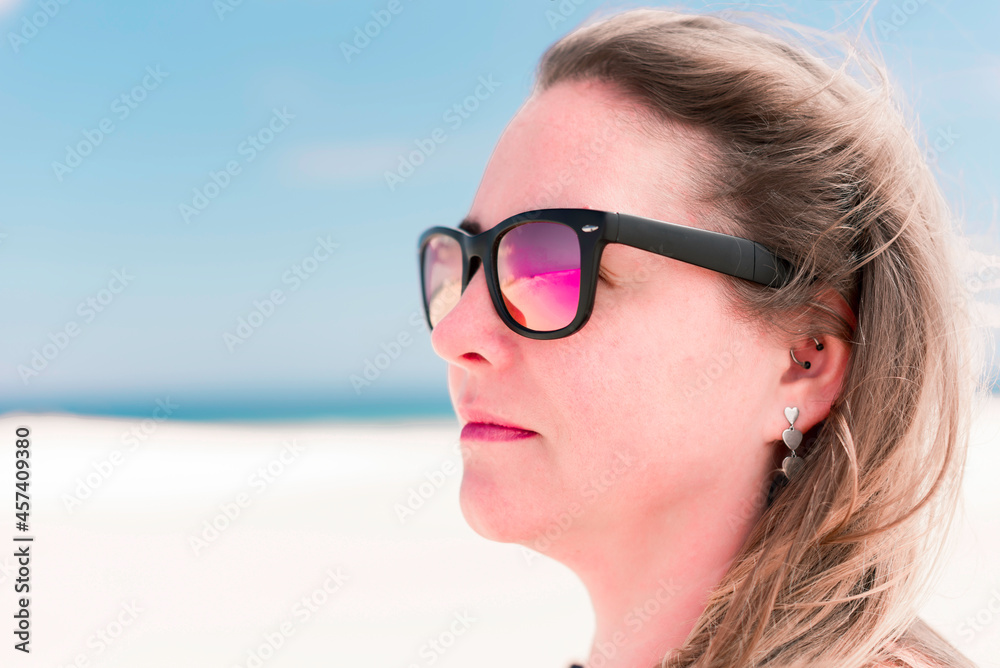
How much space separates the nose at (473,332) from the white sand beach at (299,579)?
1053mm

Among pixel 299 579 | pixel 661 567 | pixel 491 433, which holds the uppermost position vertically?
pixel 491 433

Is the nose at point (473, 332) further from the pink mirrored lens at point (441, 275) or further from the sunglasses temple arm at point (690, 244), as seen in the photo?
the sunglasses temple arm at point (690, 244)

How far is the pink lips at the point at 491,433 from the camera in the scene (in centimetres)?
150

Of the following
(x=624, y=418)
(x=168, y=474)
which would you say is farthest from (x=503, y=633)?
(x=168, y=474)

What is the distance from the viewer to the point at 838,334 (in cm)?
153

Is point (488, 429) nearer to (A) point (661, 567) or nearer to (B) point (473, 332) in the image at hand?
(B) point (473, 332)

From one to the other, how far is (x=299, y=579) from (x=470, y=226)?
4911mm

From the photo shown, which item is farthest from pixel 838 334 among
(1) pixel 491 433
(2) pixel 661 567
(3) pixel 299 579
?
(3) pixel 299 579

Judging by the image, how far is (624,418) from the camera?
1.40 meters

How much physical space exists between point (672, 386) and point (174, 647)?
4.67 metres

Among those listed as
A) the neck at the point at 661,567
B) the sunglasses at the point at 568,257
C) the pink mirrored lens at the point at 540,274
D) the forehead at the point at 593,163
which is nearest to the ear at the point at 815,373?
the sunglasses at the point at 568,257

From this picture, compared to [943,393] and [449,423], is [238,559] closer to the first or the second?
[943,393]

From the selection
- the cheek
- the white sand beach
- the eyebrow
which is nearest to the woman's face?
the cheek

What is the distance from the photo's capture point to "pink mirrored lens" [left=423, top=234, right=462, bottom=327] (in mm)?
1880
